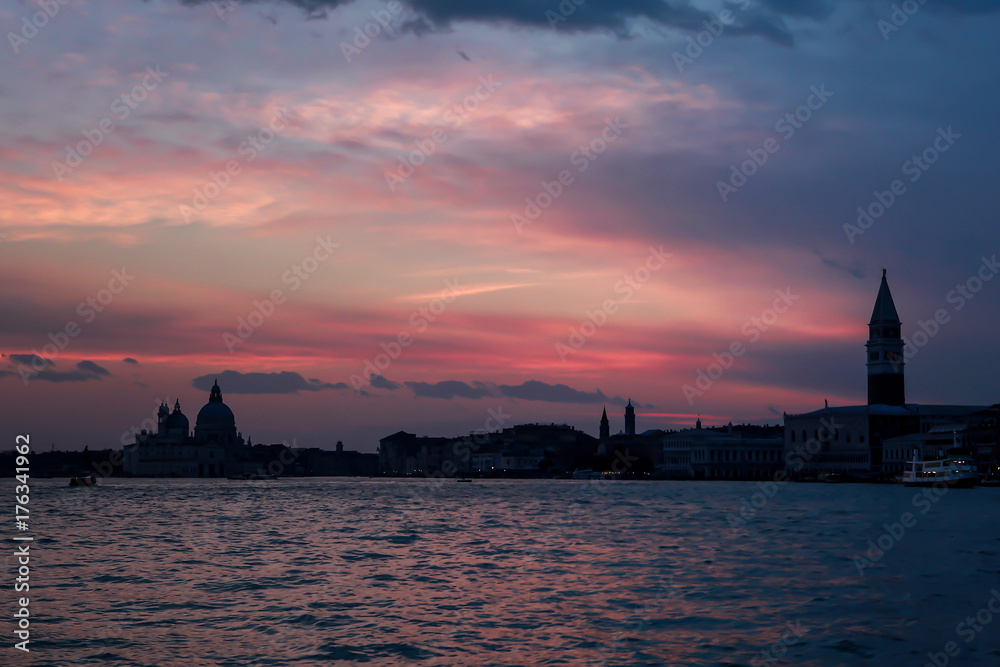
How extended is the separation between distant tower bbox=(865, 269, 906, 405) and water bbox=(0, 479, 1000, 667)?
113m

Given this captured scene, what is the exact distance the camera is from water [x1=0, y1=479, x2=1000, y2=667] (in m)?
16.9

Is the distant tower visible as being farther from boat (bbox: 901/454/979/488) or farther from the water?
the water

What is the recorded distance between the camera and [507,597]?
22.5 m

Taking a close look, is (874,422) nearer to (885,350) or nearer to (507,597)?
(885,350)

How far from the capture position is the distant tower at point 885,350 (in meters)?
150

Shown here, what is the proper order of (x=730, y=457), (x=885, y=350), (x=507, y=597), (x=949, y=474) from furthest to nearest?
(x=730, y=457), (x=885, y=350), (x=949, y=474), (x=507, y=597)

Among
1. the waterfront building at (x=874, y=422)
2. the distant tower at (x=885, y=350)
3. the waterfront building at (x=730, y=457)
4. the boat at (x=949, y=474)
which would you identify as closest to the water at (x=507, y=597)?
the boat at (x=949, y=474)

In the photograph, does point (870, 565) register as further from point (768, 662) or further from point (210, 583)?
point (210, 583)

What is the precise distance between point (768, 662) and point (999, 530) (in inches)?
1202

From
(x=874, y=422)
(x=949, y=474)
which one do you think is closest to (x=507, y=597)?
(x=949, y=474)

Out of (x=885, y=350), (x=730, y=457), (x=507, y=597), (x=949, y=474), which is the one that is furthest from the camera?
(x=730, y=457)

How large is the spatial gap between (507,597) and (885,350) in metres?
139

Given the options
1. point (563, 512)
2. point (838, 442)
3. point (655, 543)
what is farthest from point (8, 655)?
point (838, 442)

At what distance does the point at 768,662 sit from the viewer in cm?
1608
